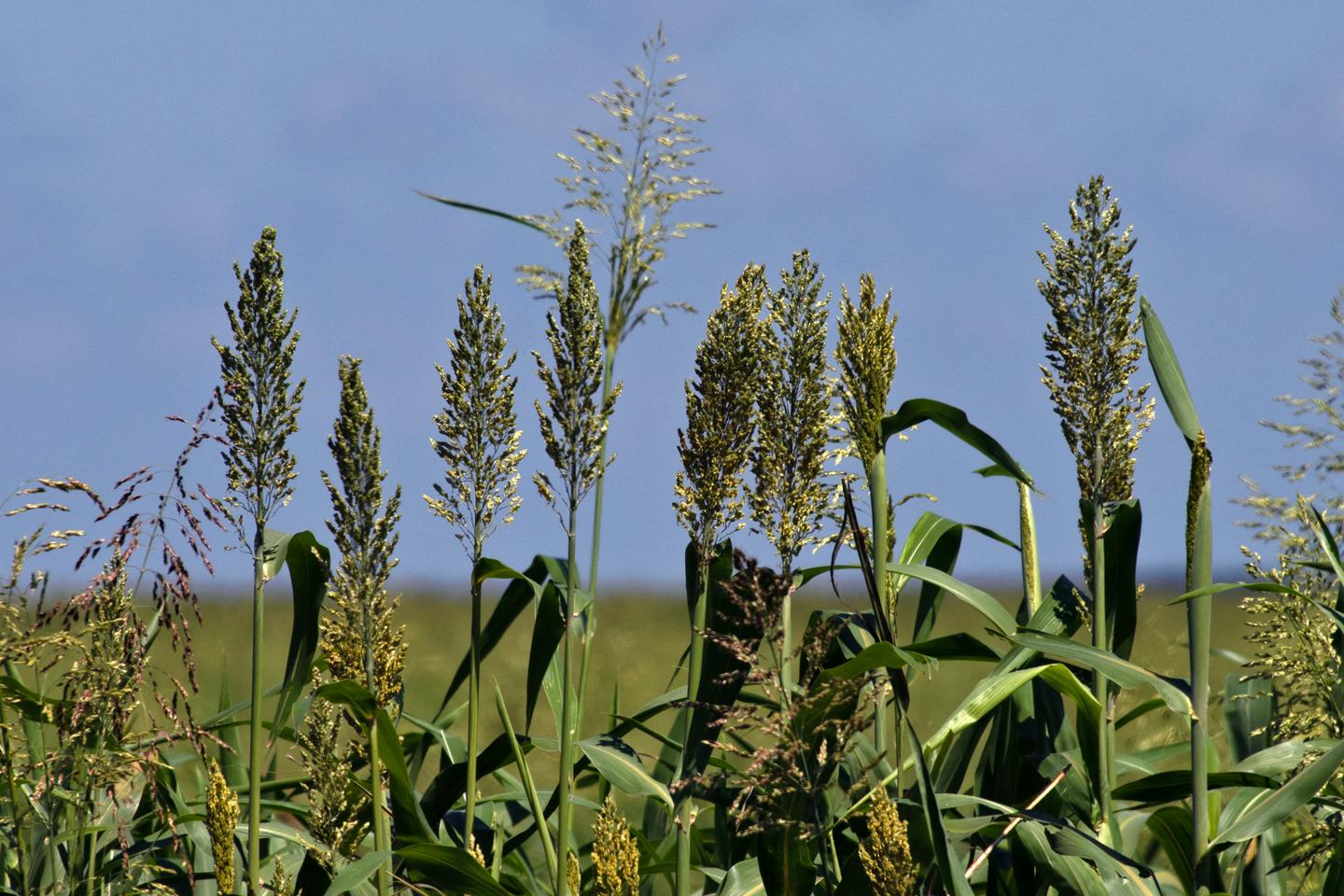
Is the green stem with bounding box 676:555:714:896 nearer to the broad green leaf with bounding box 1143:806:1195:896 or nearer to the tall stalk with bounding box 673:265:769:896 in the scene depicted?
the tall stalk with bounding box 673:265:769:896

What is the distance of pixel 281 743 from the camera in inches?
194

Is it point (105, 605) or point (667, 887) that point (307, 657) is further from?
point (667, 887)

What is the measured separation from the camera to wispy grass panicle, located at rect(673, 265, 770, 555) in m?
2.62

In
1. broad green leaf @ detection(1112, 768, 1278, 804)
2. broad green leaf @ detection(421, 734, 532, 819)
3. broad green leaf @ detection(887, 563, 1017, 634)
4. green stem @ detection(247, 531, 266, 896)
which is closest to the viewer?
green stem @ detection(247, 531, 266, 896)

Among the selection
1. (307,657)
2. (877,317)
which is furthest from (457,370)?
(877,317)

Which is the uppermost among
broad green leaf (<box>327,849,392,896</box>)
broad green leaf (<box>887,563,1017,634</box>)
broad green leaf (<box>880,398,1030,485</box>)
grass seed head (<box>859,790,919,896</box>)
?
broad green leaf (<box>880,398,1030,485</box>)

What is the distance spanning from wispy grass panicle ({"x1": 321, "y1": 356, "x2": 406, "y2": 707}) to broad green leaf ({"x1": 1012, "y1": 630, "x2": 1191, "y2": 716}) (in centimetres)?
120

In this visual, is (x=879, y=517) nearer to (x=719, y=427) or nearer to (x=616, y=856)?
(x=719, y=427)

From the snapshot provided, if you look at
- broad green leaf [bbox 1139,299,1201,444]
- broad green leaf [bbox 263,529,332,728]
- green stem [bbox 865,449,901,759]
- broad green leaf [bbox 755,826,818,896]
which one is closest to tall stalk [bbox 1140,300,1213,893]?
broad green leaf [bbox 1139,299,1201,444]

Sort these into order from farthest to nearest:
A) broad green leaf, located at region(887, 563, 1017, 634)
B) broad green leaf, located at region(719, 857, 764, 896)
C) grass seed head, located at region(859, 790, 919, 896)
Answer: broad green leaf, located at region(719, 857, 764, 896) → broad green leaf, located at region(887, 563, 1017, 634) → grass seed head, located at region(859, 790, 919, 896)

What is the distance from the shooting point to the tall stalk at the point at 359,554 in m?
2.31

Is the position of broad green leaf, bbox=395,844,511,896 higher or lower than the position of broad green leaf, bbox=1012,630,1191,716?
lower

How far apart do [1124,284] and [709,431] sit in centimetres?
90

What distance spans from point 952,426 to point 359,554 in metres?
1.32
